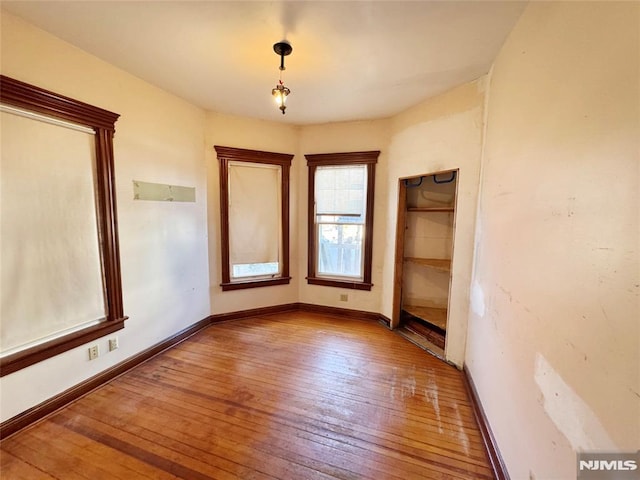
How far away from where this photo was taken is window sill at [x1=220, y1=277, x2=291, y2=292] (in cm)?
352

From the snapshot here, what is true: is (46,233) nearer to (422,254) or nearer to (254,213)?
(254,213)

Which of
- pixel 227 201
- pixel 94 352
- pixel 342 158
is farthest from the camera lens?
pixel 342 158

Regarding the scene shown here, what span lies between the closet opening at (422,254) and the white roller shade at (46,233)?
3034 mm

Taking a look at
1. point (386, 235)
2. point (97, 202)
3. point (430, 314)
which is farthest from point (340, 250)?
point (97, 202)

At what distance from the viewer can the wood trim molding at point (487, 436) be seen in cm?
148

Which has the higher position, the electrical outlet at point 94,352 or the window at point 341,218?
the window at point 341,218

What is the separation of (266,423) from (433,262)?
95.4 inches

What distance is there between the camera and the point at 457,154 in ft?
8.07

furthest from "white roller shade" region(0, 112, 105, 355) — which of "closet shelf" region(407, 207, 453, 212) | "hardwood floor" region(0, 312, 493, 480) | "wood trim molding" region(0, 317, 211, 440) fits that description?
"closet shelf" region(407, 207, 453, 212)

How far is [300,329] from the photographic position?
3383 mm

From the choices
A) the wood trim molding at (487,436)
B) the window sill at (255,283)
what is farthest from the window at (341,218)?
the wood trim molding at (487,436)

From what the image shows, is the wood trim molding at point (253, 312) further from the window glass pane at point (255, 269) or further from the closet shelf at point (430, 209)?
the closet shelf at point (430, 209)

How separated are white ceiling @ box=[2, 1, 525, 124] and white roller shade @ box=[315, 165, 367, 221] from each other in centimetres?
106

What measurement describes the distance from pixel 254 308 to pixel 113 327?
1710 millimetres
